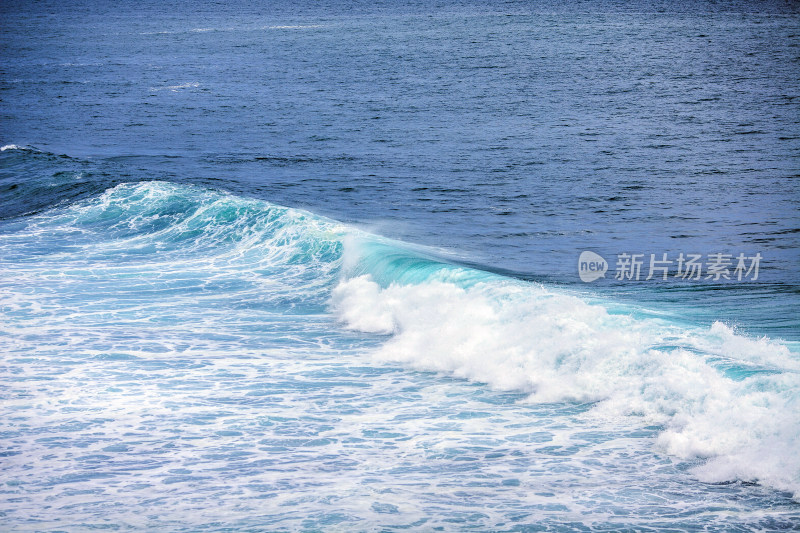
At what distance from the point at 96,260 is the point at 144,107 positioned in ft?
97.1

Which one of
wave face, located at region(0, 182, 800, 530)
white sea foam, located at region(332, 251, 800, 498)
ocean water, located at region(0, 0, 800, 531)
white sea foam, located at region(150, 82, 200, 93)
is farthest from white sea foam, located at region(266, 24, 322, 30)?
white sea foam, located at region(332, 251, 800, 498)

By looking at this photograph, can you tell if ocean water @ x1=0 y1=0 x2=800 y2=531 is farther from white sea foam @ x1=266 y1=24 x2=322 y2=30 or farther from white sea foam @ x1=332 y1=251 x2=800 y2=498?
white sea foam @ x1=266 y1=24 x2=322 y2=30

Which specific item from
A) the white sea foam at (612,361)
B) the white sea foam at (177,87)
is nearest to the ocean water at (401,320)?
the white sea foam at (612,361)

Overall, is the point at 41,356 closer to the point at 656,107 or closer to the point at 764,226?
the point at 764,226

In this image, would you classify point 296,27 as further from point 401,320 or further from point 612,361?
point 612,361

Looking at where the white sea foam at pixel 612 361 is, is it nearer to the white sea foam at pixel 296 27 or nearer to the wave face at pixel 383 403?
the wave face at pixel 383 403

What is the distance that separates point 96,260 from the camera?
20094 mm

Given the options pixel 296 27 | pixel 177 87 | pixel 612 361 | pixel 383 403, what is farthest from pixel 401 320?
pixel 296 27

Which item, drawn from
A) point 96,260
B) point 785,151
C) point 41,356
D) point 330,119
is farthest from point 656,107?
point 41,356

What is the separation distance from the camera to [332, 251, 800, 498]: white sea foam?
9.84m

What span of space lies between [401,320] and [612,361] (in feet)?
14.2

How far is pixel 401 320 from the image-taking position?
15414 millimetres

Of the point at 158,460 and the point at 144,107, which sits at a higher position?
the point at 144,107

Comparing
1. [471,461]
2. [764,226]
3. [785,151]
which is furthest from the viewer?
[785,151]
